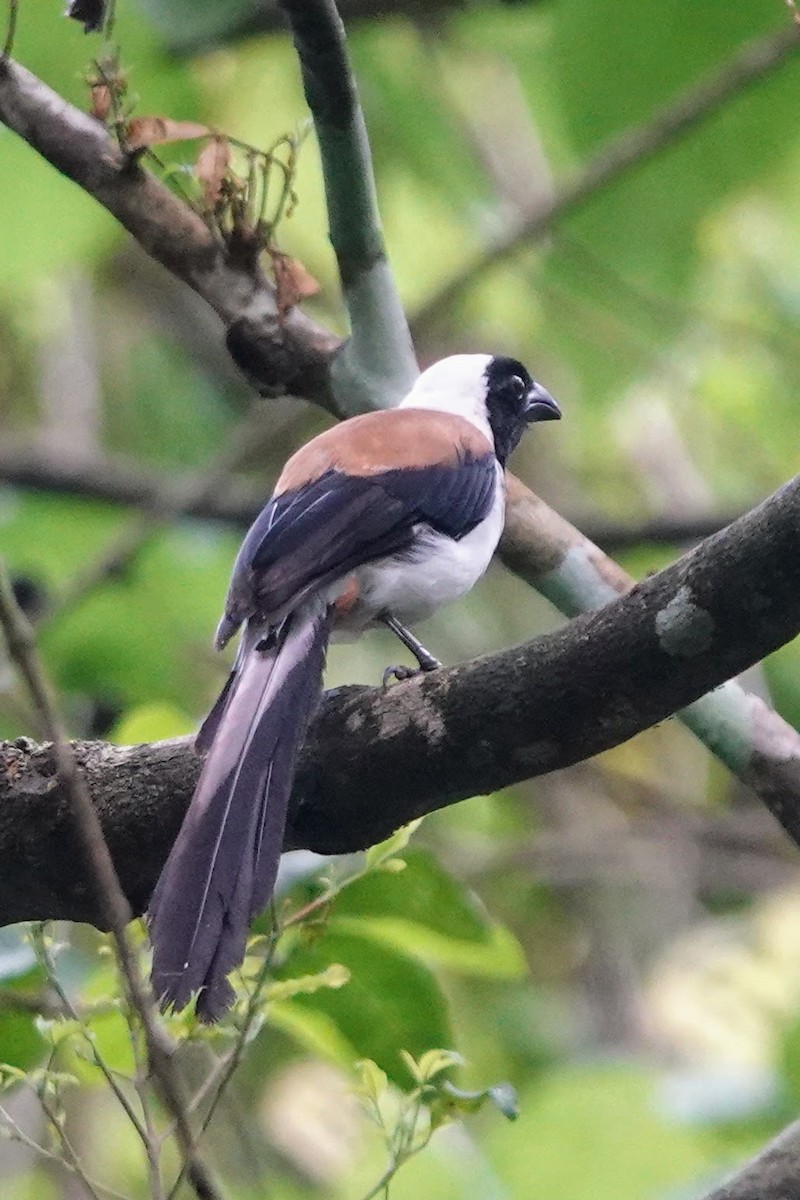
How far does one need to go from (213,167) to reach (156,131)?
11cm

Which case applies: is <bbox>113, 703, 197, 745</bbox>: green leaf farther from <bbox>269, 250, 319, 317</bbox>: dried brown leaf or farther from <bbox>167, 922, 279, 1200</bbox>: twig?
<bbox>167, 922, 279, 1200</bbox>: twig

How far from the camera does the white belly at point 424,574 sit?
271 cm

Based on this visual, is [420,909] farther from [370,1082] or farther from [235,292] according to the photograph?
[235,292]

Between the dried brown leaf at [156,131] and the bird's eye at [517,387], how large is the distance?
4.54 ft

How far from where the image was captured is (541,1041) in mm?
5441

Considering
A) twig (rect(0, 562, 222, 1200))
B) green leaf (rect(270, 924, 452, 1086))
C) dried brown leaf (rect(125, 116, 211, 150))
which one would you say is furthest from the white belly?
twig (rect(0, 562, 222, 1200))

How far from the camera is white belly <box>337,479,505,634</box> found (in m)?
2.71

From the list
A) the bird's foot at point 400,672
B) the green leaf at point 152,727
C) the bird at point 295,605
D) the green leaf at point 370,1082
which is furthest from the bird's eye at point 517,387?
the green leaf at point 370,1082

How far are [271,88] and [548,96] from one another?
4.73 feet

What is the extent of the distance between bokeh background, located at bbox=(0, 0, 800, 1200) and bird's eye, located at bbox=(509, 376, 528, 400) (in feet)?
0.77

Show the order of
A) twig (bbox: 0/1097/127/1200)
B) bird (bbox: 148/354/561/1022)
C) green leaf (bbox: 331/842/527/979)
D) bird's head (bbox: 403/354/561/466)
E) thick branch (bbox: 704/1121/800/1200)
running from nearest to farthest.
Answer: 1. twig (bbox: 0/1097/127/1200)
2. bird (bbox: 148/354/561/1022)
3. thick branch (bbox: 704/1121/800/1200)
4. green leaf (bbox: 331/842/527/979)
5. bird's head (bbox: 403/354/561/466)

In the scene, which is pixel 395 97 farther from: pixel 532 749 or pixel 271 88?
pixel 532 749

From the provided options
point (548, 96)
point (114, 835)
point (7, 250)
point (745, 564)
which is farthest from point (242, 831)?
point (548, 96)

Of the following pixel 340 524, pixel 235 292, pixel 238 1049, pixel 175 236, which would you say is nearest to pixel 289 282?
pixel 235 292
